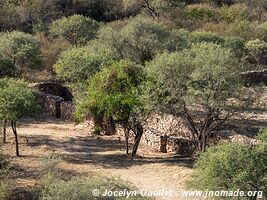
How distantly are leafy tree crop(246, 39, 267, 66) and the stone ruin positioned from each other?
1765cm

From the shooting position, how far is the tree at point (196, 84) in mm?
22188

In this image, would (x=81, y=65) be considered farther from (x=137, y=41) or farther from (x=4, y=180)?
(x=4, y=180)

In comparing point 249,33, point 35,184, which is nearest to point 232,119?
point 35,184

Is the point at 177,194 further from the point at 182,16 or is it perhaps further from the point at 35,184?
the point at 182,16

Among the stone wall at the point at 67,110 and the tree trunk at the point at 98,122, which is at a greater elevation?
the stone wall at the point at 67,110

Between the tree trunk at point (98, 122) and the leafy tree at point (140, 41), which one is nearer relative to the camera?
the tree trunk at point (98, 122)

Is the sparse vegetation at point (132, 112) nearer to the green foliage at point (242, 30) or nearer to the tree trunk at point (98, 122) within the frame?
the tree trunk at point (98, 122)

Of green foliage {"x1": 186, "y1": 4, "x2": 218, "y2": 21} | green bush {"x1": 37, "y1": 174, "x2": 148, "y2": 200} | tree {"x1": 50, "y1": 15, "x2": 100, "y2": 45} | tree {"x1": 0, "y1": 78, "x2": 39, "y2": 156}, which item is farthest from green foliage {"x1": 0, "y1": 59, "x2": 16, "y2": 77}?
green foliage {"x1": 186, "y1": 4, "x2": 218, "y2": 21}

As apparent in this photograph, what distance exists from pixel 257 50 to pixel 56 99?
2011cm

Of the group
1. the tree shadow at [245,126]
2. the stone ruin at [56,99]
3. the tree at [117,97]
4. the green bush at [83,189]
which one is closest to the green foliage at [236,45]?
the tree shadow at [245,126]

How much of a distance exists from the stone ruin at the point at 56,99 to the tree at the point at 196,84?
9441 millimetres

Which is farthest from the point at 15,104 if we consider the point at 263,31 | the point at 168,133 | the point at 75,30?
the point at 263,31

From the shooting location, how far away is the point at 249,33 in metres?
49.1

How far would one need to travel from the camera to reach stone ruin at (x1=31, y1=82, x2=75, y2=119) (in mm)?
31698
